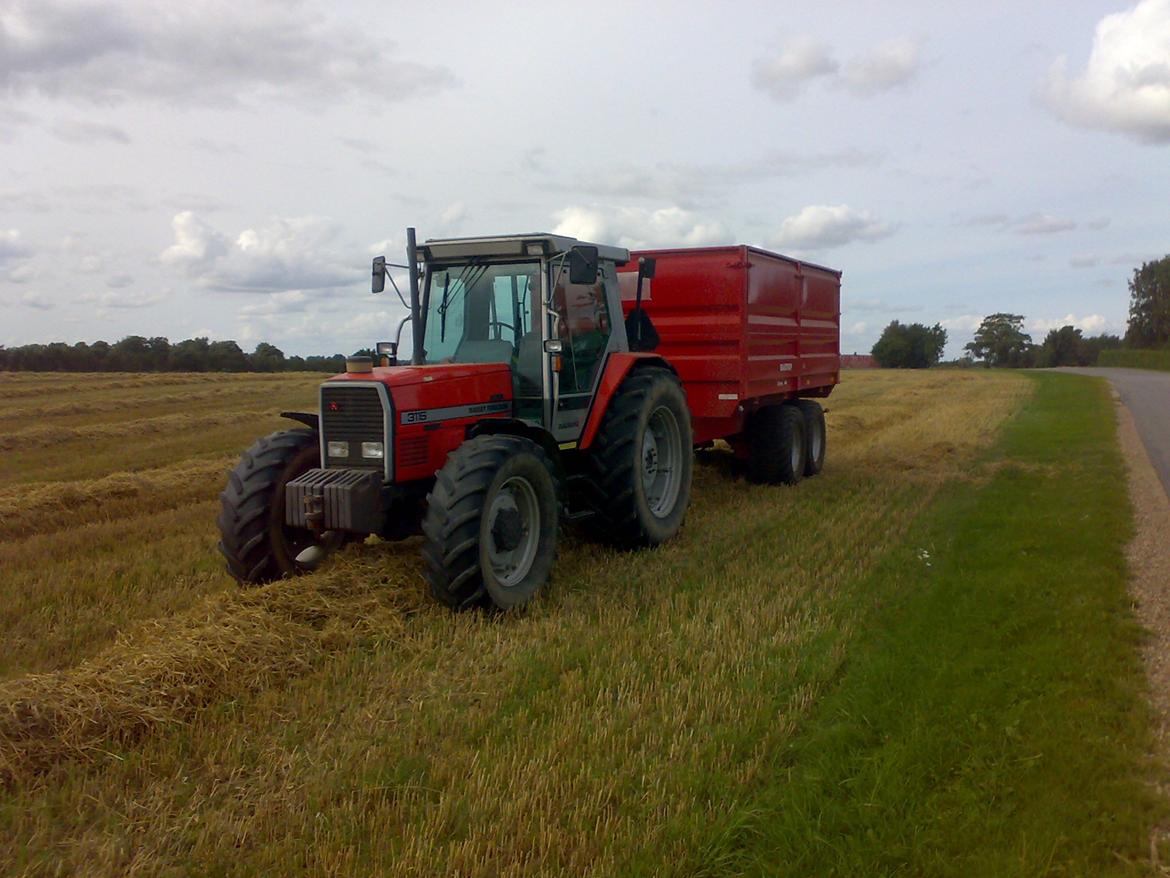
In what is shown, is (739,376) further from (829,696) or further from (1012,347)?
(1012,347)

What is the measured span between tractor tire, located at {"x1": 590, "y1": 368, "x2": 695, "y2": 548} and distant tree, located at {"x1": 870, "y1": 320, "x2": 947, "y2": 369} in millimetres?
67864

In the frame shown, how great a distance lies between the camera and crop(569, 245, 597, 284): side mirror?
6508mm

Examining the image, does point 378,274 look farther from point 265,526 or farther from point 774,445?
point 774,445

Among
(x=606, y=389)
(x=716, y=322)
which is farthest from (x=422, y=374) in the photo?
(x=716, y=322)

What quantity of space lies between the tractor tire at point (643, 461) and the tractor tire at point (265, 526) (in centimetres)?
207

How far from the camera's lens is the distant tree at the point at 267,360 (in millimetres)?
41344

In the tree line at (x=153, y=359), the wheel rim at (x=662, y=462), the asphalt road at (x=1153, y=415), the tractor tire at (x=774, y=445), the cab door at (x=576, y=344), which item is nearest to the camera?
the cab door at (x=576, y=344)

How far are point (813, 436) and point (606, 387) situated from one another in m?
5.18

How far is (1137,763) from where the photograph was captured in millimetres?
3883

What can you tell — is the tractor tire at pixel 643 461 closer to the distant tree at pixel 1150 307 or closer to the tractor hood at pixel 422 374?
the tractor hood at pixel 422 374

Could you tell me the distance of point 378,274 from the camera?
659 cm

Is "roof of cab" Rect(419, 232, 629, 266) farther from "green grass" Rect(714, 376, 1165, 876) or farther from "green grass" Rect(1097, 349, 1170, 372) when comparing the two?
"green grass" Rect(1097, 349, 1170, 372)

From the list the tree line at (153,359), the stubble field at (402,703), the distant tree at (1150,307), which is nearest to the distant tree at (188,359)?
the tree line at (153,359)

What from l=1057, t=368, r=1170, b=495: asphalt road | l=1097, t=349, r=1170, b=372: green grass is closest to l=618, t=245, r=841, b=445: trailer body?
l=1057, t=368, r=1170, b=495: asphalt road
